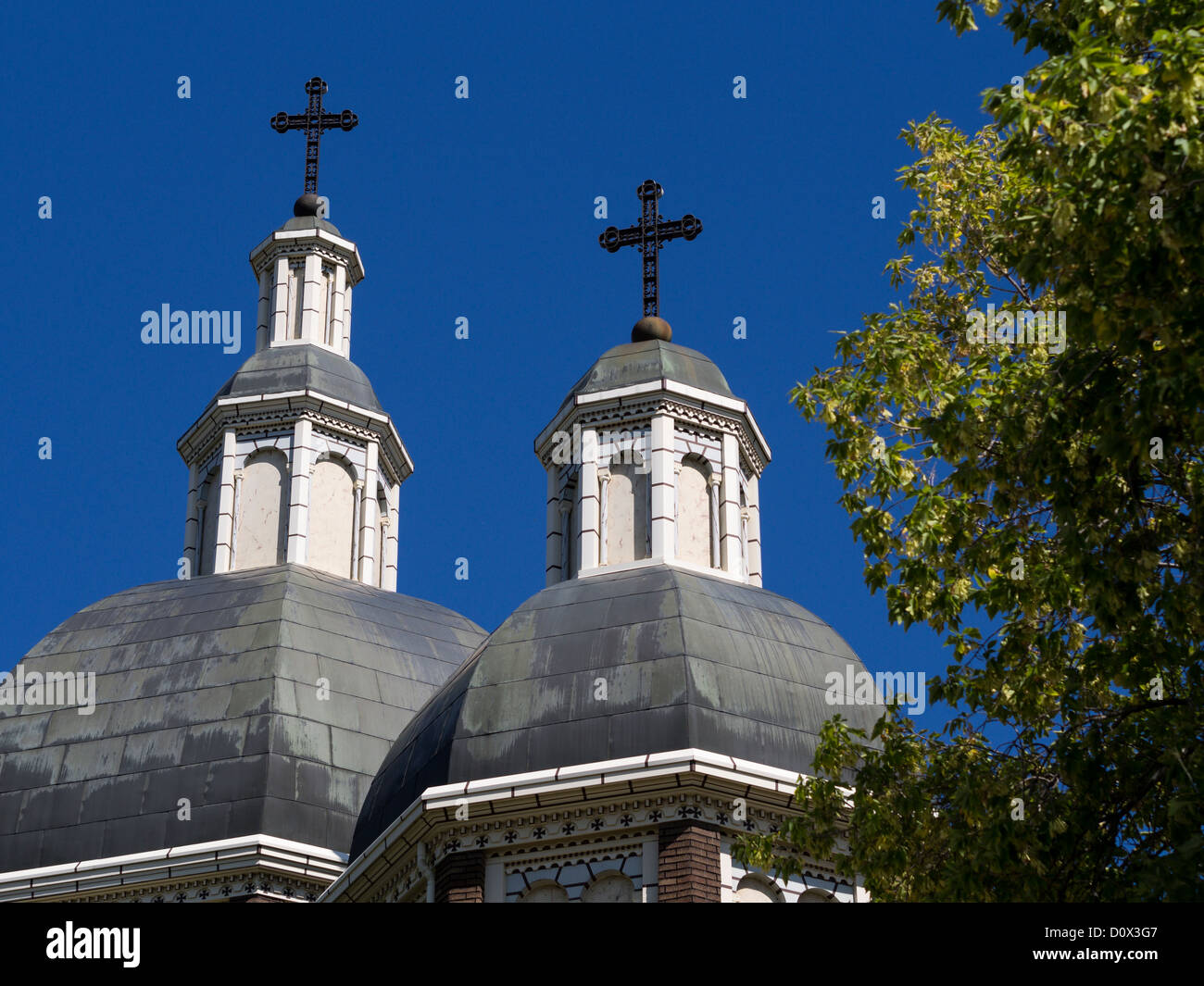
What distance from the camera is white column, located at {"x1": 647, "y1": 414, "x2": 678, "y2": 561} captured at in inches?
1262

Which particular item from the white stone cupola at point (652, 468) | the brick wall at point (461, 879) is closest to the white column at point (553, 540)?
the white stone cupola at point (652, 468)

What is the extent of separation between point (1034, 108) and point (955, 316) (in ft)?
14.6

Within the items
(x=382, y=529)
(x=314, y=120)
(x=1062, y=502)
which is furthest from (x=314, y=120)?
(x=1062, y=502)

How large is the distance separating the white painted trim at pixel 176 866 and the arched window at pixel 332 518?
8.28m

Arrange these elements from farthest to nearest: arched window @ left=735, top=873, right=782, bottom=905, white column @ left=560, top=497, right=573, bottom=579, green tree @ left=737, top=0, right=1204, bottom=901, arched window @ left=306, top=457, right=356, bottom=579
A: arched window @ left=306, top=457, right=356, bottom=579, white column @ left=560, top=497, right=573, bottom=579, arched window @ left=735, top=873, right=782, bottom=905, green tree @ left=737, top=0, right=1204, bottom=901

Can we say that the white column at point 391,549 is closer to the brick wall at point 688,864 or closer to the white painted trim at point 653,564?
the white painted trim at point 653,564

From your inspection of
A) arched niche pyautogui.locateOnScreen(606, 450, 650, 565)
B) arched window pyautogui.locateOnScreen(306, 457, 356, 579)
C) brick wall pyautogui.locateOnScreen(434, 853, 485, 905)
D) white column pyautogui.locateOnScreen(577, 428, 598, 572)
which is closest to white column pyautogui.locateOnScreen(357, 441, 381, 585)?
arched window pyautogui.locateOnScreen(306, 457, 356, 579)

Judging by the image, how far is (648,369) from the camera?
3372cm

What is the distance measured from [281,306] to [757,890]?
64.5ft

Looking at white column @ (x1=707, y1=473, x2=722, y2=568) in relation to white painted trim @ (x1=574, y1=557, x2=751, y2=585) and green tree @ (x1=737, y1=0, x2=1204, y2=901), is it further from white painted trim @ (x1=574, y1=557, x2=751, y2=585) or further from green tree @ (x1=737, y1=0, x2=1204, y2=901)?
green tree @ (x1=737, y1=0, x2=1204, y2=901)

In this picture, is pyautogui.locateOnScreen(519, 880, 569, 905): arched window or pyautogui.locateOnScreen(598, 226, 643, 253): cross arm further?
pyautogui.locateOnScreen(598, 226, 643, 253): cross arm

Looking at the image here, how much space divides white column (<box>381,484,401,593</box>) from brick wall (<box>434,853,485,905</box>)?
13.8 m

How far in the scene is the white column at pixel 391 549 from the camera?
40.7 m
